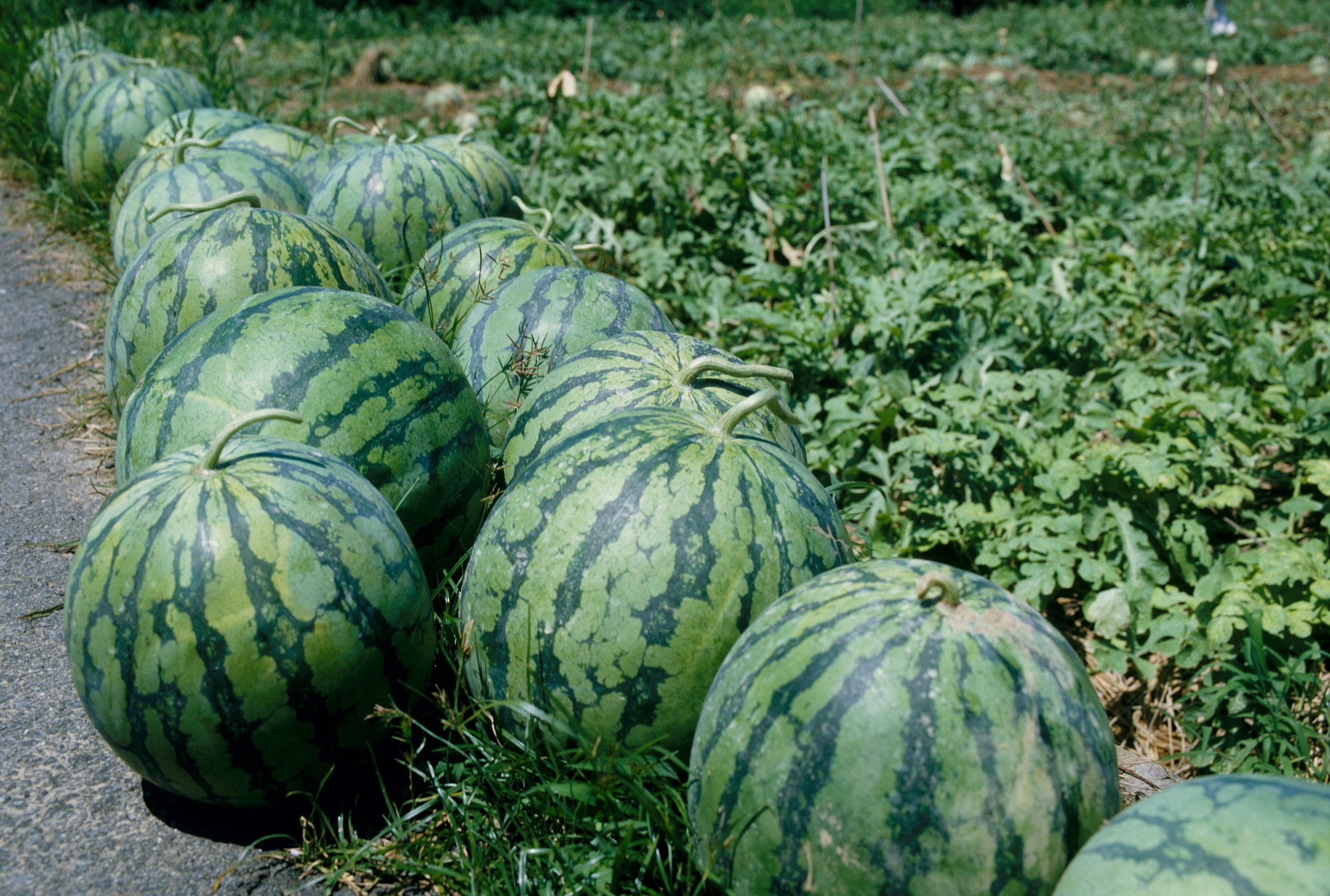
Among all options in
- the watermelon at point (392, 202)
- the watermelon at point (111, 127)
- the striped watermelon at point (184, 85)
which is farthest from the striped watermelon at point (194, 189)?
the striped watermelon at point (184, 85)

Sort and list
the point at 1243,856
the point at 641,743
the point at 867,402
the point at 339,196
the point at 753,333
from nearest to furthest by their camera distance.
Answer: the point at 1243,856
the point at 641,743
the point at 339,196
the point at 867,402
the point at 753,333

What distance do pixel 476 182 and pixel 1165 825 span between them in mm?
3337

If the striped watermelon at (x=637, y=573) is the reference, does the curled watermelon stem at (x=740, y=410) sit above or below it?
above

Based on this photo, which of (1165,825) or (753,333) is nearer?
(1165,825)

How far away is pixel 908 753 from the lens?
4.65 feet

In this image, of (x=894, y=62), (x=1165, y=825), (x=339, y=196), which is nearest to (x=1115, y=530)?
(x=1165, y=825)

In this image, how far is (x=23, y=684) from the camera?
85.5 inches

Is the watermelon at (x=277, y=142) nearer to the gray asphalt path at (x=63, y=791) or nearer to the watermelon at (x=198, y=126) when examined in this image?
the watermelon at (x=198, y=126)

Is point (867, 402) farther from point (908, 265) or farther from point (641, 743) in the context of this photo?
point (641, 743)

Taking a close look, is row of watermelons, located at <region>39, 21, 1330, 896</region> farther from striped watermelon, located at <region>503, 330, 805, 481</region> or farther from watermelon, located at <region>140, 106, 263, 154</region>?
watermelon, located at <region>140, 106, 263, 154</region>

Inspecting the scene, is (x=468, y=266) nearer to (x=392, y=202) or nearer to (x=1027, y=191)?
(x=392, y=202)

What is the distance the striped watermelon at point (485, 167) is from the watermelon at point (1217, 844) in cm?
329

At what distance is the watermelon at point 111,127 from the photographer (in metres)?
4.96

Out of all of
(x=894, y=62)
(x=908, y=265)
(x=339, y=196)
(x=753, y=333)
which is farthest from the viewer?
(x=894, y=62)
